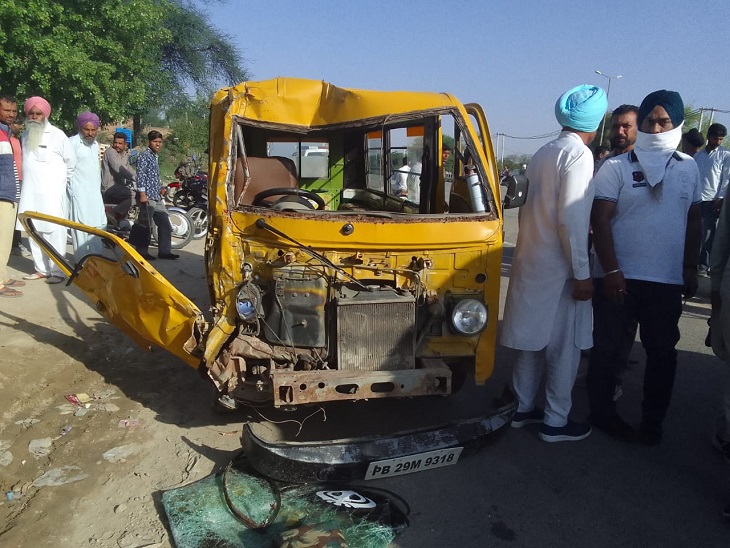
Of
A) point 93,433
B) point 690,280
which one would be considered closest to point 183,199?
point 93,433

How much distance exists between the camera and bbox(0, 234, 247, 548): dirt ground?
2.72 metres

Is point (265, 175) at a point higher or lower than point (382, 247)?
higher

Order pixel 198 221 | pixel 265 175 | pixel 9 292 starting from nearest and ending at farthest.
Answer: pixel 265 175
pixel 9 292
pixel 198 221

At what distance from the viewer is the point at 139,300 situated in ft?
10.8

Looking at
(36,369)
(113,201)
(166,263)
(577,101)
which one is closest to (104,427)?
(36,369)

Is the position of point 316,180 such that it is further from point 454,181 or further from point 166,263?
point 166,263

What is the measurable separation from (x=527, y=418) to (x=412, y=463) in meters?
1.20

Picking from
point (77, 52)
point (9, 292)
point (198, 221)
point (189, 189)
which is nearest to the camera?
point (9, 292)

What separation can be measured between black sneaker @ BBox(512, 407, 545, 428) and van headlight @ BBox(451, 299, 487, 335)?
938 mm

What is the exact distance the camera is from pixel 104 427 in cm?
365

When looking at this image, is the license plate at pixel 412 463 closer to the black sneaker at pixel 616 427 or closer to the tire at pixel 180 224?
the black sneaker at pixel 616 427

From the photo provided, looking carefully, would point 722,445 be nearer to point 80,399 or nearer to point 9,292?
point 80,399

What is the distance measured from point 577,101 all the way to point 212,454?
10.3 ft

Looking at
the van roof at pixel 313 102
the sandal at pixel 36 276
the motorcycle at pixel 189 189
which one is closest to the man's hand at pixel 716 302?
the van roof at pixel 313 102
